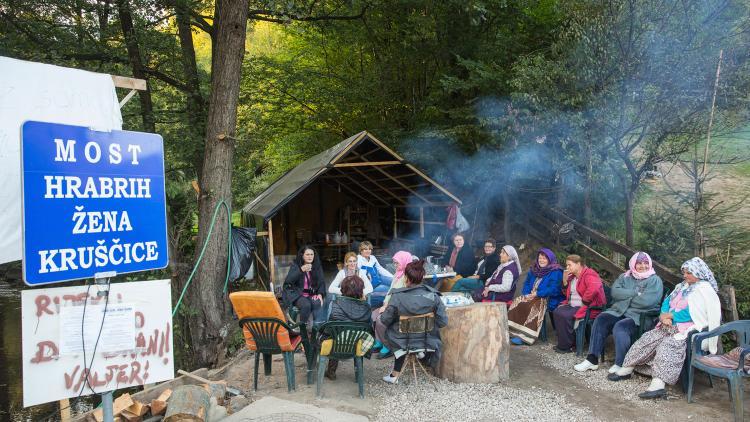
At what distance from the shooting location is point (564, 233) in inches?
359

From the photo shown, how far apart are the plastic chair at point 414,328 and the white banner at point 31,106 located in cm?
304

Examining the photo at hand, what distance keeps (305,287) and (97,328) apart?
376 centimetres

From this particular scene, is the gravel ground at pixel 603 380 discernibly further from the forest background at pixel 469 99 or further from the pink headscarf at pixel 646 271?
the forest background at pixel 469 99

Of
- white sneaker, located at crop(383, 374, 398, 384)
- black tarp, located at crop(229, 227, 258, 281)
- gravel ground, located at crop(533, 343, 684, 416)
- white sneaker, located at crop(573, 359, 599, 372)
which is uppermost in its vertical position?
black tarp, located at crop(229, 227, 258, 281)

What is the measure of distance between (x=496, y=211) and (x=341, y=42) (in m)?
6.73

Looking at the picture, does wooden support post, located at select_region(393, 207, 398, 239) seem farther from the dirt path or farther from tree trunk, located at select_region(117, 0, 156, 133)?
the dirt path

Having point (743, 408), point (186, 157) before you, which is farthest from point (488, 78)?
point (743, 408)

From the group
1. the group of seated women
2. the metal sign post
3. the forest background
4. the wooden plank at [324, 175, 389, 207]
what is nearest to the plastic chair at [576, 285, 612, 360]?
the group of seated women

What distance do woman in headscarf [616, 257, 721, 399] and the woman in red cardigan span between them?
3.13 ft

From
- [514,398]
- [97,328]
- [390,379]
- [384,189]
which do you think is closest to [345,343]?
[390,379]

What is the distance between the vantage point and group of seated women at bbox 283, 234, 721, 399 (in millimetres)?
4754

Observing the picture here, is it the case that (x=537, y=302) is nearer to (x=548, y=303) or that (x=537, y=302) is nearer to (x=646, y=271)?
(x=548, y=303)

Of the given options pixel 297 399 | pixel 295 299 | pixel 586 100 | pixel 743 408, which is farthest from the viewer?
pixel 586 100

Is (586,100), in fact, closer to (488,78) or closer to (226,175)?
(488,78)
